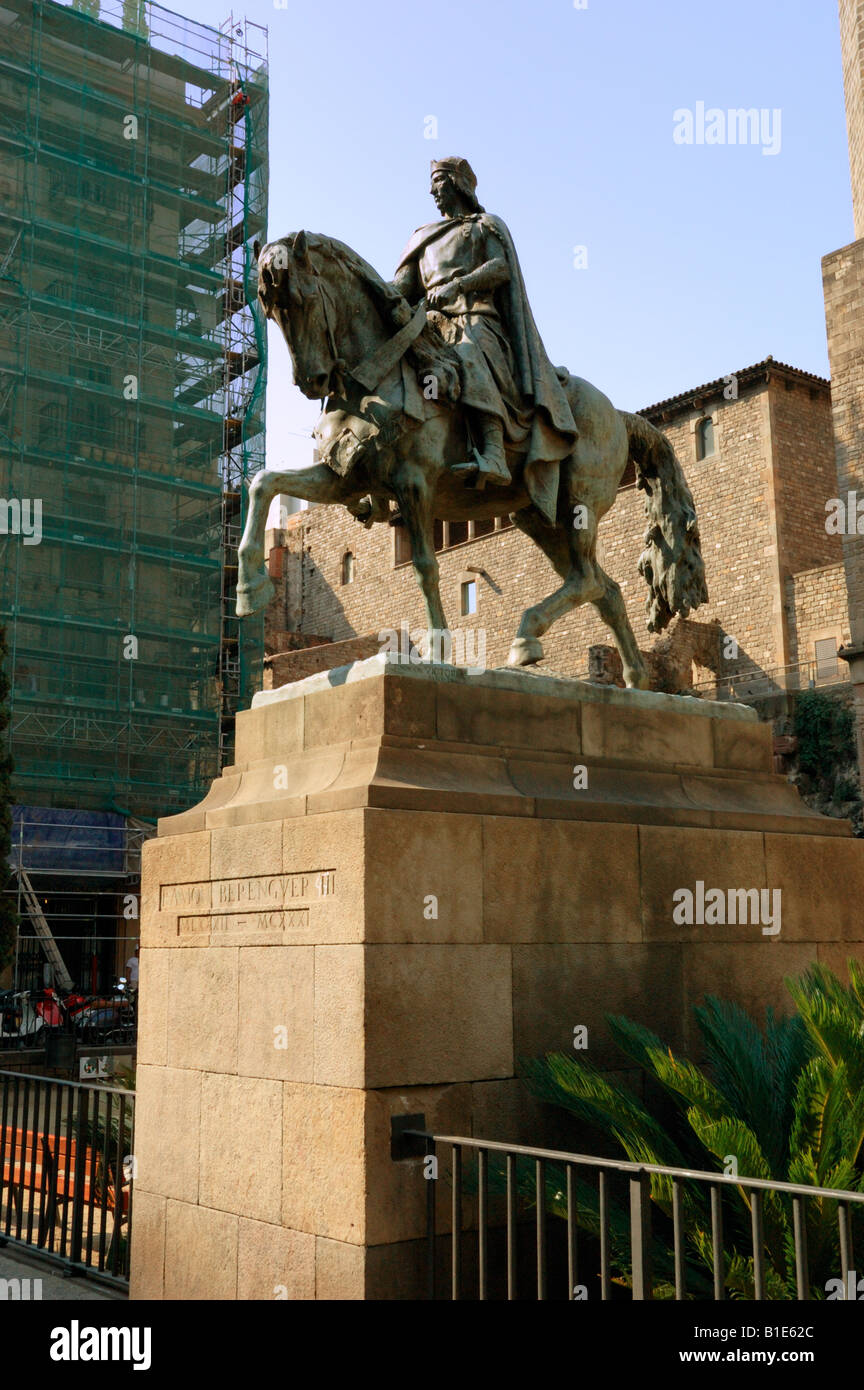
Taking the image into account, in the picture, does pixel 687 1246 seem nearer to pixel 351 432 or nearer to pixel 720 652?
pixel 351 432

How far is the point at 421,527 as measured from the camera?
7.12 m

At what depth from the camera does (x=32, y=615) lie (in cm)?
2966

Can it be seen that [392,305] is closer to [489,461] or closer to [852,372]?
[489,461]

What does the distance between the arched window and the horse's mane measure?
3434 centimetres

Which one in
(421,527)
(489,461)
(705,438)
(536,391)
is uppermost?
(705,438)

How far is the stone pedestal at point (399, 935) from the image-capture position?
558cm

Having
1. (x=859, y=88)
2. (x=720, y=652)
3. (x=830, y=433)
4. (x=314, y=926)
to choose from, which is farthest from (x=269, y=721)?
(x=830, y=433)

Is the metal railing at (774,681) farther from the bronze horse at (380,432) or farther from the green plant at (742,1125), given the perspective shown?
the green plant at (742,1125)

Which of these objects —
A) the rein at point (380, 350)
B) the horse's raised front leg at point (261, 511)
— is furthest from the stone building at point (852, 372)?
the horse's raised front leg at point (261, 511)

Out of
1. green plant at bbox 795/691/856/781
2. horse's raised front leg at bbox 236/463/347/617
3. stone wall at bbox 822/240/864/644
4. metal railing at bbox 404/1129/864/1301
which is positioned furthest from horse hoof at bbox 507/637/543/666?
green plant at bbox 795/691/856/781

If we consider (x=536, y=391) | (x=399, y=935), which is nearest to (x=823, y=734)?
(x=536, y=391)

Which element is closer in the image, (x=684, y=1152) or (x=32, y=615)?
(x=684, y=1152)

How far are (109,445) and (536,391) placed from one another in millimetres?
25633
